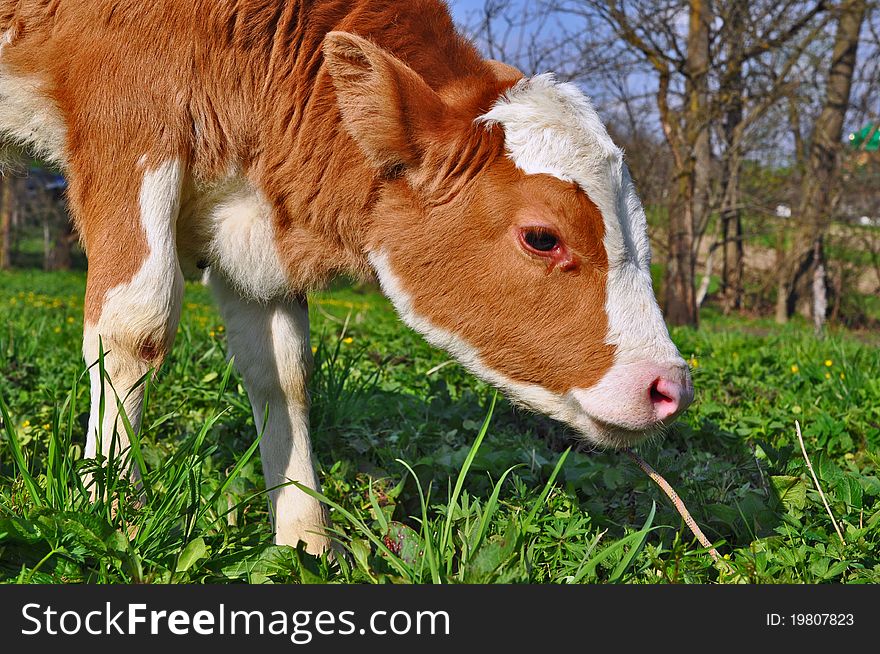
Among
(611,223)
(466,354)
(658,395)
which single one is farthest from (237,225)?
(658,395)

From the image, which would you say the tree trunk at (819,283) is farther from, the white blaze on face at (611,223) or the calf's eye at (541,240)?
the calf's eye at (541,240)

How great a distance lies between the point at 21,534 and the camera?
7.10 ft

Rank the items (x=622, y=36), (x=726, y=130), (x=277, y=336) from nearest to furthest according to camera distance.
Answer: (x=277, y=336) → (x=622, y=36) → (x=726, y=130)

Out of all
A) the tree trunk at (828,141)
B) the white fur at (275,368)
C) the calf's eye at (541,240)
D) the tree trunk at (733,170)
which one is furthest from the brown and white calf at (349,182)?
the tree trunk at (828,141)

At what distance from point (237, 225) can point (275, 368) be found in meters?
0.61

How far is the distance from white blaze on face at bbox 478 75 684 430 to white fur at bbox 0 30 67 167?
4.57 ft

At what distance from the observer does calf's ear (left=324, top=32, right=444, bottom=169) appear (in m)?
2.49

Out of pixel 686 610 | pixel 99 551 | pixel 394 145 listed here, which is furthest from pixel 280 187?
pixel 686 610

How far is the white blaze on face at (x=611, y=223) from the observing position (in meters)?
2.41

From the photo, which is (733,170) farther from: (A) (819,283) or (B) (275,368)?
(B) (275,368)

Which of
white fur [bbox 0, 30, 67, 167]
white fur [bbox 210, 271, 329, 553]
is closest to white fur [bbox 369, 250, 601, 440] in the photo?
white fur [bbox 210, 271, 329, 553]

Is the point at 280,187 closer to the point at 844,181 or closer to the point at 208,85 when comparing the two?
the point at 208,85

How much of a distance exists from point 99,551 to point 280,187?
49.0 inches

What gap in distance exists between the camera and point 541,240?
249cm
